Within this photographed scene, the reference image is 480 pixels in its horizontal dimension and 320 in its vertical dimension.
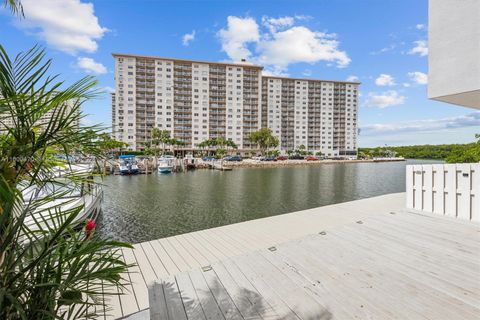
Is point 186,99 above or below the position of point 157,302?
above

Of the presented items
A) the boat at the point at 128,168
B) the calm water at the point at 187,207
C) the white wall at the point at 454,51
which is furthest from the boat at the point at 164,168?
the white wall at the point at 454,51

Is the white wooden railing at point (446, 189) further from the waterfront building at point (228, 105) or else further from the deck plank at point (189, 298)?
the waterfront building at point (228, 105)

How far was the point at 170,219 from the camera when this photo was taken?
11969 mm

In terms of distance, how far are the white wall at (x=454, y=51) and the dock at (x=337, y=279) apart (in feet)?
7.05

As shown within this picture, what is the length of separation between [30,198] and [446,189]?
18.9 ft

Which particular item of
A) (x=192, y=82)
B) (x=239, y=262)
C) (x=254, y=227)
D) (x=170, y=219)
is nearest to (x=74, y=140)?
(x=239, y=262)

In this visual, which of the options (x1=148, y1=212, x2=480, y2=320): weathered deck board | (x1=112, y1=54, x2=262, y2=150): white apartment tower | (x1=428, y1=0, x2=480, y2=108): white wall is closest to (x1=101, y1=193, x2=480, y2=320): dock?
(x1=148, y1=212, x2=480, y2=320): weathered deck board

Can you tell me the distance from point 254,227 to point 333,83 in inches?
3446

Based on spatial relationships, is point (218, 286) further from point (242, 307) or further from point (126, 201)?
point (126, 201)

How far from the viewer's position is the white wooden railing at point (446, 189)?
390 centimetres

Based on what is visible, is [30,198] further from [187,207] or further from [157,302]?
[187,207]

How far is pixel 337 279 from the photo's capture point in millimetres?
2570

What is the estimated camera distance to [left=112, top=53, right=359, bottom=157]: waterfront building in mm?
64000

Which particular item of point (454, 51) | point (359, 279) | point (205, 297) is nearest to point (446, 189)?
point (454, 51)
